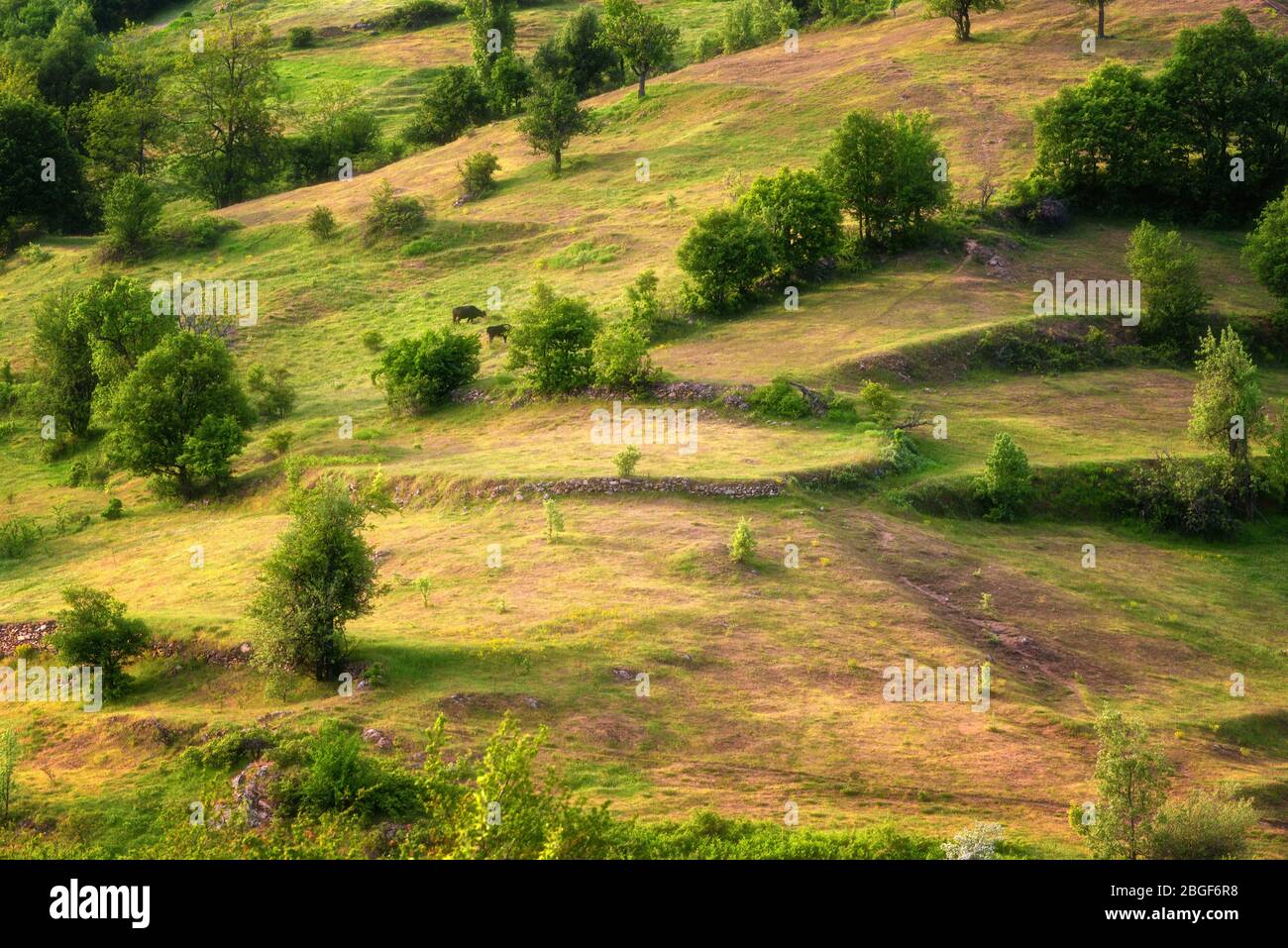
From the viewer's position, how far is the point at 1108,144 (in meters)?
62.9

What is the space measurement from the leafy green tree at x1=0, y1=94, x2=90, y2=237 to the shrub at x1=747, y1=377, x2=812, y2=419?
54882 millimetres

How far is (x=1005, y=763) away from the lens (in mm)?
25734

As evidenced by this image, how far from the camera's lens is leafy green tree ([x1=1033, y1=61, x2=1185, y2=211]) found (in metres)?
63.0

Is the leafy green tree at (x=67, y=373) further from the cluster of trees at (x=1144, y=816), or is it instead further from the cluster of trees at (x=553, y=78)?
the cluster of trees at (x=1144, y=816)

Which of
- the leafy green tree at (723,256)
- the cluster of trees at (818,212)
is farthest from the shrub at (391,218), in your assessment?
the leafy green tree at (723,256)

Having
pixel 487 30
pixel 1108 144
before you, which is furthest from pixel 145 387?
pixel 487 30

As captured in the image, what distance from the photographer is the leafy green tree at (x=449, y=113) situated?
8756 cm

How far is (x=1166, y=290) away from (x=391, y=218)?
133ft

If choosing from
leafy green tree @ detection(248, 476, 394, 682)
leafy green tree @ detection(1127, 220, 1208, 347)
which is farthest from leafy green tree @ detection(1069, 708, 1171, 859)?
leafy green tree @ detection(1127, 220, 1208, 347)

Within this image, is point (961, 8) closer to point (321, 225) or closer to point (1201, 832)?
point (321, 225)

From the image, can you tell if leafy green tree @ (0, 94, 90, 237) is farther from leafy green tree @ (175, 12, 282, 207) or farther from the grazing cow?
the grazing cow

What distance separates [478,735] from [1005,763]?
10683 millimetres

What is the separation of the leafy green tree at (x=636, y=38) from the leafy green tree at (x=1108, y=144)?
28.8 m
